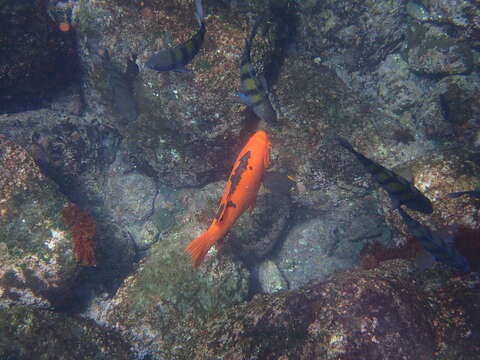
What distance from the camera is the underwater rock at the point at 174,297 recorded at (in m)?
4.02

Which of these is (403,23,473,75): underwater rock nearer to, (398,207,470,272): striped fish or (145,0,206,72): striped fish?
(398,207,470,272): striped fish

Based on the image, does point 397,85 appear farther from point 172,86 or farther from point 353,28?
point 172,86

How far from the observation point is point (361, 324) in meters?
2.78

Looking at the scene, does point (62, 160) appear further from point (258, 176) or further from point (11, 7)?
point (258, 176)

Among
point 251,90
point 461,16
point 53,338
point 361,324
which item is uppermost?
point 251,90

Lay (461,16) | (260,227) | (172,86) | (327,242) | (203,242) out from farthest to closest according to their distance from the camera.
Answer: (327,242) → (461,16) → (260,227) → (172,86) → (203,242)

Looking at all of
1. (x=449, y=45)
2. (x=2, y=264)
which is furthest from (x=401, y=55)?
(x=2, y=264)

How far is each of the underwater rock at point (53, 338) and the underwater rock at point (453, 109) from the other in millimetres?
6861

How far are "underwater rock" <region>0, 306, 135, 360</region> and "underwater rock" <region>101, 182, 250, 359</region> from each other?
0.30 meters

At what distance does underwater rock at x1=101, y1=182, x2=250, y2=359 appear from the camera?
13.2ft

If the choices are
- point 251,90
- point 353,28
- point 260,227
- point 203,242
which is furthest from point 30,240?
point 353,28

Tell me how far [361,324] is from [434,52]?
22.9 feet

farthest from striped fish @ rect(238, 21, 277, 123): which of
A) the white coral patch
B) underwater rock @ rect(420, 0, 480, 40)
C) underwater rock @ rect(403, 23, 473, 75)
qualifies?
underwater rock @ rect(420, 0, 480, 40)

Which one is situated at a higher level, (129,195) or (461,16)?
(129,195)
